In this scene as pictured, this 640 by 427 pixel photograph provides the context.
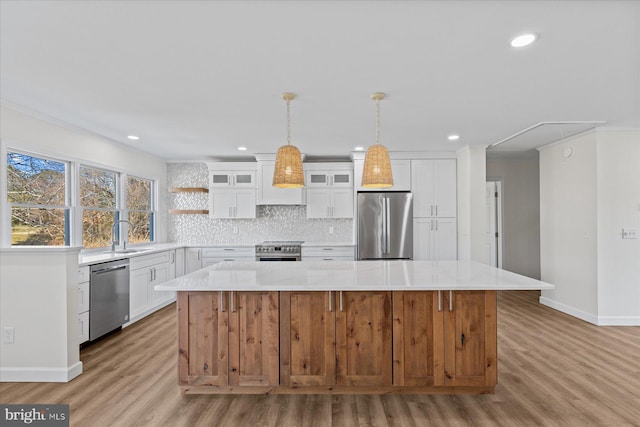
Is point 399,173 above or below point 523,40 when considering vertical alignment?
below

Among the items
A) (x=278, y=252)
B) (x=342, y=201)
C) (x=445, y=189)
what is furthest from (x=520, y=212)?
(x=278, y=252)

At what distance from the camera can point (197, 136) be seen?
14.6 ft

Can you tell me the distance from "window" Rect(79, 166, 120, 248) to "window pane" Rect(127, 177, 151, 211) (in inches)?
13.8

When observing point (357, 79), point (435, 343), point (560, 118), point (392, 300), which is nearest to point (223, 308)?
point (392, 300)

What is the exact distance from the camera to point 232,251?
5707mm

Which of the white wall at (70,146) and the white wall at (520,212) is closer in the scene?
the white wall at (70,146)

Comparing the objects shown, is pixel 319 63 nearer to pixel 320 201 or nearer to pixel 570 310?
pixel 320 201

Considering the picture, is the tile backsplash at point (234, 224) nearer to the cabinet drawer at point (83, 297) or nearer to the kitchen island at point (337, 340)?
the cabinet drawer at point (83, 297)

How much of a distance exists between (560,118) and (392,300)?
116 inches

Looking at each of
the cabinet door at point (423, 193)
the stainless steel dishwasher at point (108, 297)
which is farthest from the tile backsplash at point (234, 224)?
the stainless steel dishwasher at point (108, 297)

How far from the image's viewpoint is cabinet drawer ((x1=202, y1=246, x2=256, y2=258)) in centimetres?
568

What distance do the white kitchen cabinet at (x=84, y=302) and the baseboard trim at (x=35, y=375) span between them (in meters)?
0.63

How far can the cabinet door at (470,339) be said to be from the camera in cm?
249

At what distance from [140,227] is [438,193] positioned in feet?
16.2
